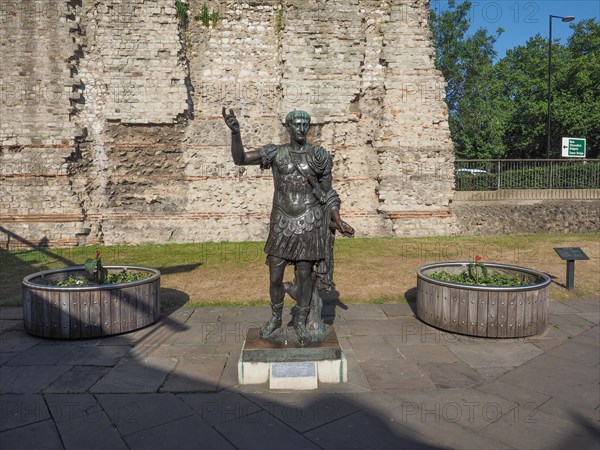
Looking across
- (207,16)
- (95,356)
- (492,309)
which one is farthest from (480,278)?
(207,16)

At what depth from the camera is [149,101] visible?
12.5 m

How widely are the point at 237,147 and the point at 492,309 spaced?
3275 millimetres

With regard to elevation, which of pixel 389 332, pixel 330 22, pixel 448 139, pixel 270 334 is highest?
pixel 330 22

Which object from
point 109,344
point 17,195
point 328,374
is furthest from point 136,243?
point 328,374

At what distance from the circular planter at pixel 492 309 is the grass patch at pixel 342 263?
1.72 meters

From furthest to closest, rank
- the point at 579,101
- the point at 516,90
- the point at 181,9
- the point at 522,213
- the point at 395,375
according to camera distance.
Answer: the point at 516,90, the point at 579,101, the point at 522,213, the point at 181,9, the point at 395,375

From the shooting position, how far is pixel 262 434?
2.98m

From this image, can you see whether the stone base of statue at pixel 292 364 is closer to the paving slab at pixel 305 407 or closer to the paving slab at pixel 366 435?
the paving slab at pixel 305 407

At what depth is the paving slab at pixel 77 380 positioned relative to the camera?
3.68 m

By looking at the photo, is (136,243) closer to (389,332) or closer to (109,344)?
(109,344)

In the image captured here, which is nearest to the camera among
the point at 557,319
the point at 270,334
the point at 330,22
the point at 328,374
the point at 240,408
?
the point at 240,408

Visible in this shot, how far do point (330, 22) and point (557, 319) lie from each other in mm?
10610

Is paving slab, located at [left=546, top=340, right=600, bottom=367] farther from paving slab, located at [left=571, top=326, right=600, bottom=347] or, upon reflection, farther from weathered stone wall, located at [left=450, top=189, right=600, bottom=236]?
weathered stone wall, located at [left=450, top=189, right=600, bottom=236]

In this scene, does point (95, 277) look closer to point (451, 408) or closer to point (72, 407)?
point (72, 407)
